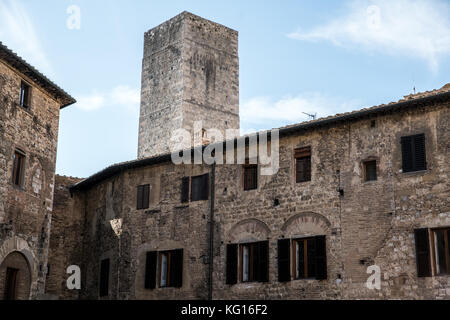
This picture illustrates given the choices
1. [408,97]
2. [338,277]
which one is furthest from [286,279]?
[408,97]

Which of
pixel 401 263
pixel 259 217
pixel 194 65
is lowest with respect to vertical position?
pixel 401 263

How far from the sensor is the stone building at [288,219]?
19.1 m

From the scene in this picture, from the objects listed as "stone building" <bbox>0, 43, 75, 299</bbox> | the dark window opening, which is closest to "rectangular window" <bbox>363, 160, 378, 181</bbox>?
"stone building" <bbox>0, 43, 75, 299</bbox>

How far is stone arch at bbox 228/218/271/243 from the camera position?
2203 centimetres

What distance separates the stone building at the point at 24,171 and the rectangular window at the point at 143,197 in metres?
3.33

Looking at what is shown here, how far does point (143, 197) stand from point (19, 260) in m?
5.38

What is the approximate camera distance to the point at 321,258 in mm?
20422

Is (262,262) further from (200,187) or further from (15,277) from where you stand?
(15,277)

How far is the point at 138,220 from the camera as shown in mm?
25234

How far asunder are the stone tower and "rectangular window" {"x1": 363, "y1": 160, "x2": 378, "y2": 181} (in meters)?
18.6

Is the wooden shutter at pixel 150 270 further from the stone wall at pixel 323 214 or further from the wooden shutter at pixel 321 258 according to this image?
the wooden shutter at pixel 321 258
